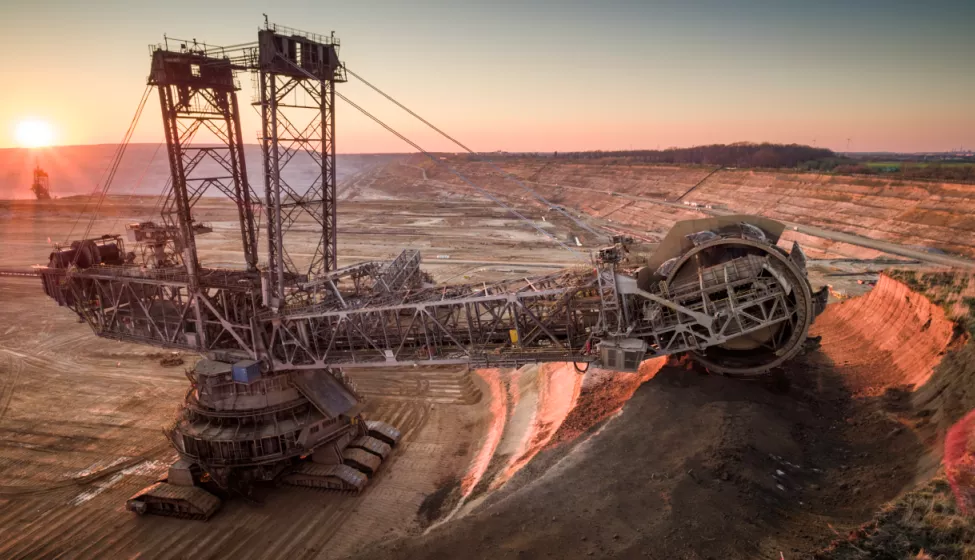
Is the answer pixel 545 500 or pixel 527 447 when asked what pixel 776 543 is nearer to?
pixel 545 500

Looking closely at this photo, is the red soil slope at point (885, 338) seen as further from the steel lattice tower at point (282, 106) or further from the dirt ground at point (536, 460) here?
the steel lattice tower at point (282, 106)

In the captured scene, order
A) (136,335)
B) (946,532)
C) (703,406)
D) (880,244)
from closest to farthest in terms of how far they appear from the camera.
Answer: (946,532)
(703,406)
(136,335)
(880,244)

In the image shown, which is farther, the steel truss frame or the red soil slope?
the red soil slope

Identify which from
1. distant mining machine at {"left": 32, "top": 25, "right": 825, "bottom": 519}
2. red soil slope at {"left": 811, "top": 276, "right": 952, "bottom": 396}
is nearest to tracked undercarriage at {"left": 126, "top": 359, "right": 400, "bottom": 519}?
distant mining machine at {"left": 32, "top": 25, "right": 825, "bottom": 519}

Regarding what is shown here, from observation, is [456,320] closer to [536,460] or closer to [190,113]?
[536,460]

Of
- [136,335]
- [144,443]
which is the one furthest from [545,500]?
[144,443]

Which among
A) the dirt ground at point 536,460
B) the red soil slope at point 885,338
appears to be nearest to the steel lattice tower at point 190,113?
the dirt ground at point 536,460

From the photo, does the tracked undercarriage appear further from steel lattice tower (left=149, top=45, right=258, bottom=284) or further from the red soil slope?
the red soil slope
